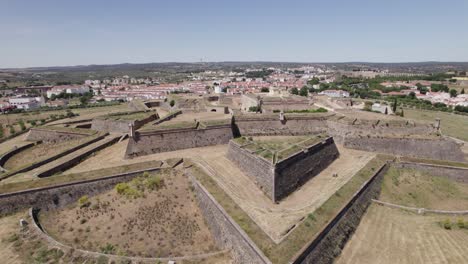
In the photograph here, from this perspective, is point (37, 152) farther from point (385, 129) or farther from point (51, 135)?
point (385, 129)

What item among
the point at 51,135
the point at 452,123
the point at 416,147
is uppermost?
the point at 51,135

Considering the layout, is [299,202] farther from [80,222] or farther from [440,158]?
[440,158]

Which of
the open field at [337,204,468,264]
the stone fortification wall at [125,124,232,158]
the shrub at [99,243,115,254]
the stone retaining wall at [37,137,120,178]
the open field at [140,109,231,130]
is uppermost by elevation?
the open field at [140,109,231,130]

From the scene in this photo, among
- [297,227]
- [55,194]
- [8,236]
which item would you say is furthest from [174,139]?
[297,227]

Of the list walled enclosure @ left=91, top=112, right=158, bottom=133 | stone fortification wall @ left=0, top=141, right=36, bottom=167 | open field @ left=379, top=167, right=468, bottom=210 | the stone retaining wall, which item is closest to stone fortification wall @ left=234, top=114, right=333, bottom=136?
open field @ left=379, top=167, right=468, bottom=210

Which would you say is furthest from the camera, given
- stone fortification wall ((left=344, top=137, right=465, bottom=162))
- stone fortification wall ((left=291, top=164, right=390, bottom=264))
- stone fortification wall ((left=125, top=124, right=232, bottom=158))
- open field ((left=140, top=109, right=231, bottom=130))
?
open field ((left=140, top=109, right=231, bottom=130))

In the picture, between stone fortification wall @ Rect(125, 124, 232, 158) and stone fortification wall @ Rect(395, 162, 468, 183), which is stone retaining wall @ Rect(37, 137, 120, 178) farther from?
stone fortification wall @ Rect(395, 162, 468, 183)
